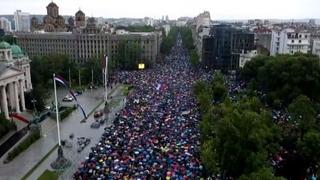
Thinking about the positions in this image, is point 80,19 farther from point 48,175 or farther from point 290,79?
point 48,175

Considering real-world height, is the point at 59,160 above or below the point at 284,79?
below

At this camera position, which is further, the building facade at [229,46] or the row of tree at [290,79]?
the building facade at [229,46]

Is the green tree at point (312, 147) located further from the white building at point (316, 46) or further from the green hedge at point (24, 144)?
the white building at point (316, 46)

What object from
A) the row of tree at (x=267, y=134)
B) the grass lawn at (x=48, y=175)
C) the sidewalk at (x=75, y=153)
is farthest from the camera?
the sidewalk at (x=75, y=153)

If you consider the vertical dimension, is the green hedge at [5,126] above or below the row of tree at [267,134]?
below

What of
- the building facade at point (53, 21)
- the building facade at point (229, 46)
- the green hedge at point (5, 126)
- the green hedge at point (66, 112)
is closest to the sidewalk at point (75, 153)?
the green hedge at point (66, 112)

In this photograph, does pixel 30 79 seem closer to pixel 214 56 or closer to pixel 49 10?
pixel 214 56

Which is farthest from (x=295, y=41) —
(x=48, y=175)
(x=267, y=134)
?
(x=48, y=175)

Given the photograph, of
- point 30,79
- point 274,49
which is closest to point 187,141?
point 30,79
